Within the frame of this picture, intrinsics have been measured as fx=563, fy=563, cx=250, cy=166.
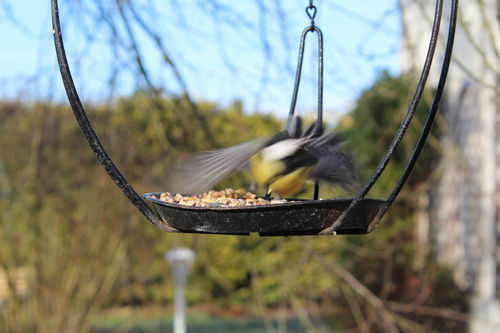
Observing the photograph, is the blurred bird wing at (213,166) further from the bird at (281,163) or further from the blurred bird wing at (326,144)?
the blurred bird wing at (326,144)

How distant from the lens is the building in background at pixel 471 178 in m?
4.17

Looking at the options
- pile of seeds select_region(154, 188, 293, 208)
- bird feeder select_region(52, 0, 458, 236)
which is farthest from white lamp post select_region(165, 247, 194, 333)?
bird feeder select_region(52, 0, 458, 236)

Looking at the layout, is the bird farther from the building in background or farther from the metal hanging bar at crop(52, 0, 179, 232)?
the building in background

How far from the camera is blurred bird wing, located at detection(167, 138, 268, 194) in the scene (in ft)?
4.27

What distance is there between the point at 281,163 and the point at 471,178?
2.84 metres

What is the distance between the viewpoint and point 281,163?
140cm

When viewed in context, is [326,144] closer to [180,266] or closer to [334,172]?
[334,172]

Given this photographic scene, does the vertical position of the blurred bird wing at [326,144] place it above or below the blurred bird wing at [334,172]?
above

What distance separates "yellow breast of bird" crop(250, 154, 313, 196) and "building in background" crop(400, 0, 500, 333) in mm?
2504

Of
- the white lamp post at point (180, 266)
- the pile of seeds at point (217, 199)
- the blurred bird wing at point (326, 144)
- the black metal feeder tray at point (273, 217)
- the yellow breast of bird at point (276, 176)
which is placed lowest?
the white lamp post at point (180, 266)

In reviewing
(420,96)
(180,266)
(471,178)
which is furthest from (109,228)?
(420,96)

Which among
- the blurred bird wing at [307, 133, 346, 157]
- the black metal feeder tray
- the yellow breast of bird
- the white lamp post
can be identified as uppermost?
the blurred bird wing at [307, 133, 346, 157]

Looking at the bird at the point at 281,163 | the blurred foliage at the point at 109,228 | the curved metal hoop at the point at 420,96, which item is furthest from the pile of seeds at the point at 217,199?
the blurred foliage at the point at 109,228

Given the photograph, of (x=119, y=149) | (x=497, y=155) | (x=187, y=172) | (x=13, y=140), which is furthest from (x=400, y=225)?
(x=187, y=172)
